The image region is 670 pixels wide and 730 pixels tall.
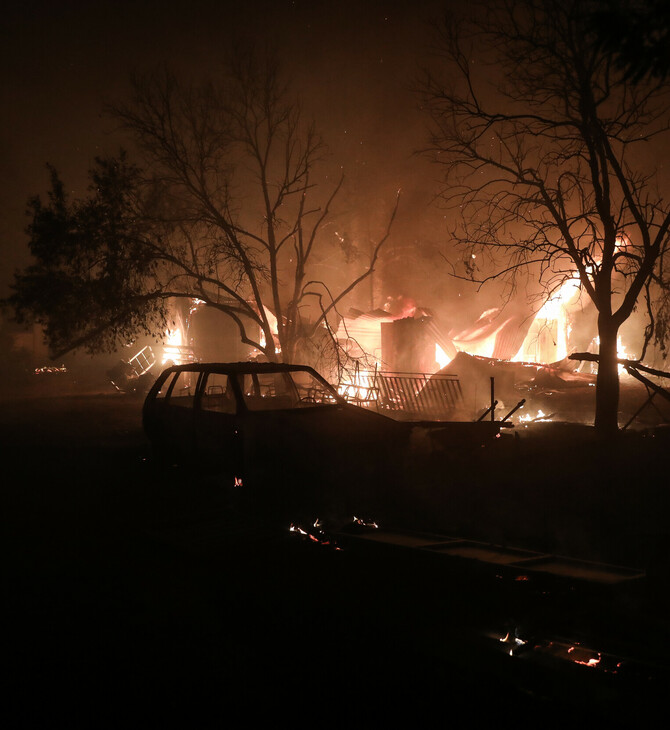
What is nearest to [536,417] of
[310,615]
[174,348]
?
[310,615]

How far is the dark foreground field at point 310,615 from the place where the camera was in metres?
3.38

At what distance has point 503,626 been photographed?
4.30 metres

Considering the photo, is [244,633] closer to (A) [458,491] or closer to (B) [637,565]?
(B) [637,565]

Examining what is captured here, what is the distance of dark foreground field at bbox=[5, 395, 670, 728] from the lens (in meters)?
3.38

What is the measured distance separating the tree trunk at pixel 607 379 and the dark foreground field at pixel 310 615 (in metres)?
2.36

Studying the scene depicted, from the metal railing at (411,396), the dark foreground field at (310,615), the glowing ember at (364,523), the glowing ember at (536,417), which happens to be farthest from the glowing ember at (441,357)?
the glowing ember at (364,523)

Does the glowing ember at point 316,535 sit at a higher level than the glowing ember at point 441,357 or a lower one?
lower

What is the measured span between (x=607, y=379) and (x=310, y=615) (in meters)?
7.68

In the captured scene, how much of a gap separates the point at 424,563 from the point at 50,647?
2.57m

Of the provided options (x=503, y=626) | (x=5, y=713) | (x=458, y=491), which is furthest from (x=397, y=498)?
(x=5, y=713)

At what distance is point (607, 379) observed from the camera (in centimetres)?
1056

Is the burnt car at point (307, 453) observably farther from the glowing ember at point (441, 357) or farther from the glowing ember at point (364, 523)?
the glowing ember at point (441, 357)

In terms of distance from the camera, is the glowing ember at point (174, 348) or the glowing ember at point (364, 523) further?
the glowing ember at point (174, 348)

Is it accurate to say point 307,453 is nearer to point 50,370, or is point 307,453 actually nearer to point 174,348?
point 174,348
